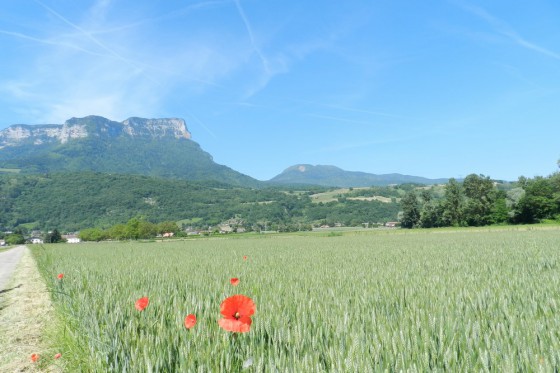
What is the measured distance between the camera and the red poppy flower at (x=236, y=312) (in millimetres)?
2275

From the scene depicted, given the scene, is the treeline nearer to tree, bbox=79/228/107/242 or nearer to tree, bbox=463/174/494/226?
tree, bbox=463/174/494/226

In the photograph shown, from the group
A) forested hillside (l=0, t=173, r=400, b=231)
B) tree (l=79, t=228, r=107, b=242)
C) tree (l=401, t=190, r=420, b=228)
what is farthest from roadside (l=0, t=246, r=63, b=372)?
forested hillside (l=0, t=173, r=400, b=231)

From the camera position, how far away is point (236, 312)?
240 cm

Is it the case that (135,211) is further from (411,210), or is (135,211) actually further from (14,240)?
(411,210)

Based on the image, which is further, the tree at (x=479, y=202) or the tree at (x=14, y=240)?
the tree at (x=14, y=240)

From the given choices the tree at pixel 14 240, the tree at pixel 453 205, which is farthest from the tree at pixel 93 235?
the tree at pixel 453 205

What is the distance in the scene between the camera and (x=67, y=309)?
17.0 ft

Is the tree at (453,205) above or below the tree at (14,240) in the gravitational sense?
above

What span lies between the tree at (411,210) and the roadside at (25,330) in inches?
3219

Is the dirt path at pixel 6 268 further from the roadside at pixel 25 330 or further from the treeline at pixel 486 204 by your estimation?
the treeline at pixel 486 204

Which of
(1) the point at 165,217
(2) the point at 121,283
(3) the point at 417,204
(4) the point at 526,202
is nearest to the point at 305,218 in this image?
(1) the point at 165,217

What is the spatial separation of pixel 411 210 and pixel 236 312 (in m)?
87.7

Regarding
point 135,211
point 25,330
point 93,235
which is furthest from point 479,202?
point 135,211

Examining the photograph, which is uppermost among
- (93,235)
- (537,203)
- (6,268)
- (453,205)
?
(537,203)
